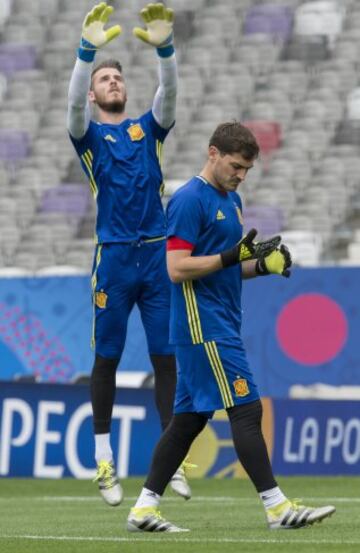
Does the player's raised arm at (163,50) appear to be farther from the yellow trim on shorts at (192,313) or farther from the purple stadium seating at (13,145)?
the purple stadium seating at (13,145)

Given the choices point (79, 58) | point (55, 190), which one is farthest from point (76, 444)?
point (55, 190)

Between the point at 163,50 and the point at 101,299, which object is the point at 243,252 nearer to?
the point at 163,50

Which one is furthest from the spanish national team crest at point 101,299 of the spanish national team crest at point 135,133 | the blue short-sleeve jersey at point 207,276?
the blue short-sleeve jersey at point 207,276

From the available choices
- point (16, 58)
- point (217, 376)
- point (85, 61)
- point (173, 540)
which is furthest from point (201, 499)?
point (16, 58)

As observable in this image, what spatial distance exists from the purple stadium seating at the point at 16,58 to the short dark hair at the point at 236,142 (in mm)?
18419

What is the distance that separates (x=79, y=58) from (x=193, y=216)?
6.12ft

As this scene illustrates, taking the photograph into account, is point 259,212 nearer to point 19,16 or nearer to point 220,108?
point 220,108

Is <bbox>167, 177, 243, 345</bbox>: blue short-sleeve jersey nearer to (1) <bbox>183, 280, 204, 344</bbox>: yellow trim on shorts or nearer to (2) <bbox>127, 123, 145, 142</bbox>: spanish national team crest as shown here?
(1) <bbox>183, 280, 204, 344</bbox>: yellow trim on shorts

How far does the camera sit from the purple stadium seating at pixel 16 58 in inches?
1000

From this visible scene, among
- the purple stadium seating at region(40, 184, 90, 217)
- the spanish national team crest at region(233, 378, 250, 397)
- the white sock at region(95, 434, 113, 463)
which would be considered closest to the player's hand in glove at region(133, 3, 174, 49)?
the spanish national team crest at region(233, 378, 250, 397)

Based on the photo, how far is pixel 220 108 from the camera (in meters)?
22.9

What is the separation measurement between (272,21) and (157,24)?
16.0 metres

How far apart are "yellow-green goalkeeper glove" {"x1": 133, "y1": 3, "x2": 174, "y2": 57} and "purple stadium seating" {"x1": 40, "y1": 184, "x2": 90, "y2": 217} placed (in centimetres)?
1321

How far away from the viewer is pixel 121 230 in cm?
891
